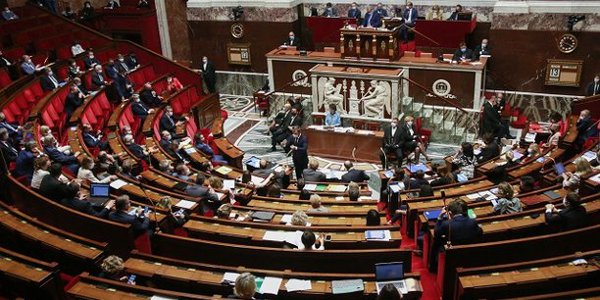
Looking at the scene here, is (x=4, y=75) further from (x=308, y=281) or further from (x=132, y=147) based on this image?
(x=308, y=281)

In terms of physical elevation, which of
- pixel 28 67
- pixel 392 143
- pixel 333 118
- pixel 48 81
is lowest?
pixel 392 143

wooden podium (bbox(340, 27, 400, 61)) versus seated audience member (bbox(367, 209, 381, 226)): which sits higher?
wooden podium (bbox(340, 27, 400, 61))

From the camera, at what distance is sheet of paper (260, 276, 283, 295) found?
4961 mm

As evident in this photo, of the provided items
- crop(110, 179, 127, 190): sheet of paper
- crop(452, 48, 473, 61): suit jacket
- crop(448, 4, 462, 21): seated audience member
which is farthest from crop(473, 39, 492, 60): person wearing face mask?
crop(110, 179, 127, 190): sheet of paper

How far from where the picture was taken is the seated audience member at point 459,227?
5.73 m

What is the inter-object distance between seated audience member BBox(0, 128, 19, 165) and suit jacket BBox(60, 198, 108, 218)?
2.33 meters

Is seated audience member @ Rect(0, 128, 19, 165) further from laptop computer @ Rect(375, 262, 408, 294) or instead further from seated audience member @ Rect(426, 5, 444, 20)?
seated audience member @ Rect(426, 5, 444, 20)

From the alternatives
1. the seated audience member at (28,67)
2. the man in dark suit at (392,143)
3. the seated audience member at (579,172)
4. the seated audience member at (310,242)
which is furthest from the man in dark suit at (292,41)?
the seated audience member at (310,242)

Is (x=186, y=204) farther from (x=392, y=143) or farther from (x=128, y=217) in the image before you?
(x=392, y=143)

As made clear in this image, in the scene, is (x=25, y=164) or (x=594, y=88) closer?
(x=25, y=164)

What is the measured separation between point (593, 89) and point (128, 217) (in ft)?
32.8

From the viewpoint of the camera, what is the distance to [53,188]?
6.71m

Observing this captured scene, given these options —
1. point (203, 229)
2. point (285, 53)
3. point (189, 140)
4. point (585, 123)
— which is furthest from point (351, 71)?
point (203, 229)

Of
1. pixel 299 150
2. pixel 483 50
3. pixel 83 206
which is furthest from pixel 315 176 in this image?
pixel 483 50
